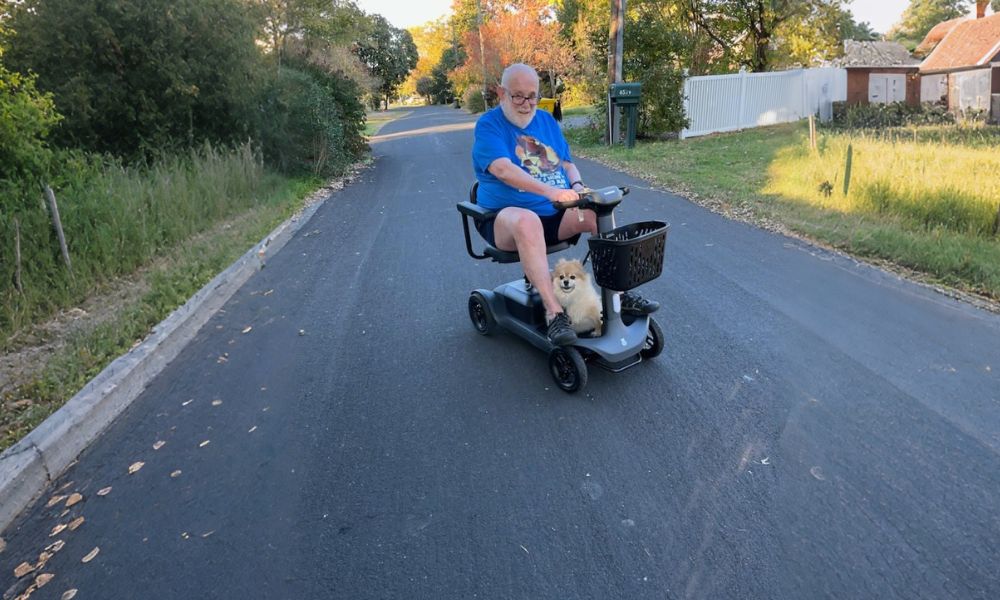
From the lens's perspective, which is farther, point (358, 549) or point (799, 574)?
point (358, 549)

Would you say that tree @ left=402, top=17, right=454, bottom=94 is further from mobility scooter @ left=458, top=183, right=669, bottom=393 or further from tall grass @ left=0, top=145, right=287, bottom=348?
mobility scooter @ left=458, top=183, right=669, bottom=393

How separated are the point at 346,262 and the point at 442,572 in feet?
16.8

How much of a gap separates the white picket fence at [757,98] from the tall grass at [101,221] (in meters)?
13.5

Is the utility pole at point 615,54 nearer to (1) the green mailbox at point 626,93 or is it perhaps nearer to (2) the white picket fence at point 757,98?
(1) the green mailbox at point 626,93

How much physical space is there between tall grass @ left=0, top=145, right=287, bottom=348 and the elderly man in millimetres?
3838

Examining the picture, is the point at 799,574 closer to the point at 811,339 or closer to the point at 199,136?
the point at 811,339

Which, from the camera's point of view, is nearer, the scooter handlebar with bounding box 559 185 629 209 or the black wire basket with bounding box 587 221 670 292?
the black wire basket with bounding box 587 221 670 292

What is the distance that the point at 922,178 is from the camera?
740 centimetres

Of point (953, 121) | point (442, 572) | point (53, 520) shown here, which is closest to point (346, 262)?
point (53, 520)

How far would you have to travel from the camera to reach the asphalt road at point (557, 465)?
2348mm

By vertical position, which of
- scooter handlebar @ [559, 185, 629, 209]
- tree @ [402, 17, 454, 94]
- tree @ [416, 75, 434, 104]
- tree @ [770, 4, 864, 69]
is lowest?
scooter handlebar @ [559, 185, 629, 209]

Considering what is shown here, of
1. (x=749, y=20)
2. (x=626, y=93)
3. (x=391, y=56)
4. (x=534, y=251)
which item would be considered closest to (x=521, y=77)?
(x=534, y=251)

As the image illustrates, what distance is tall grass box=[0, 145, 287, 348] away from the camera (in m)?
5.39

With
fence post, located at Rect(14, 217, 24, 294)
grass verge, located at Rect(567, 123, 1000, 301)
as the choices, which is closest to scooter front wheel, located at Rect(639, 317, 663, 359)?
grass verge, located at Rect(567, 123, 1000, 301)
